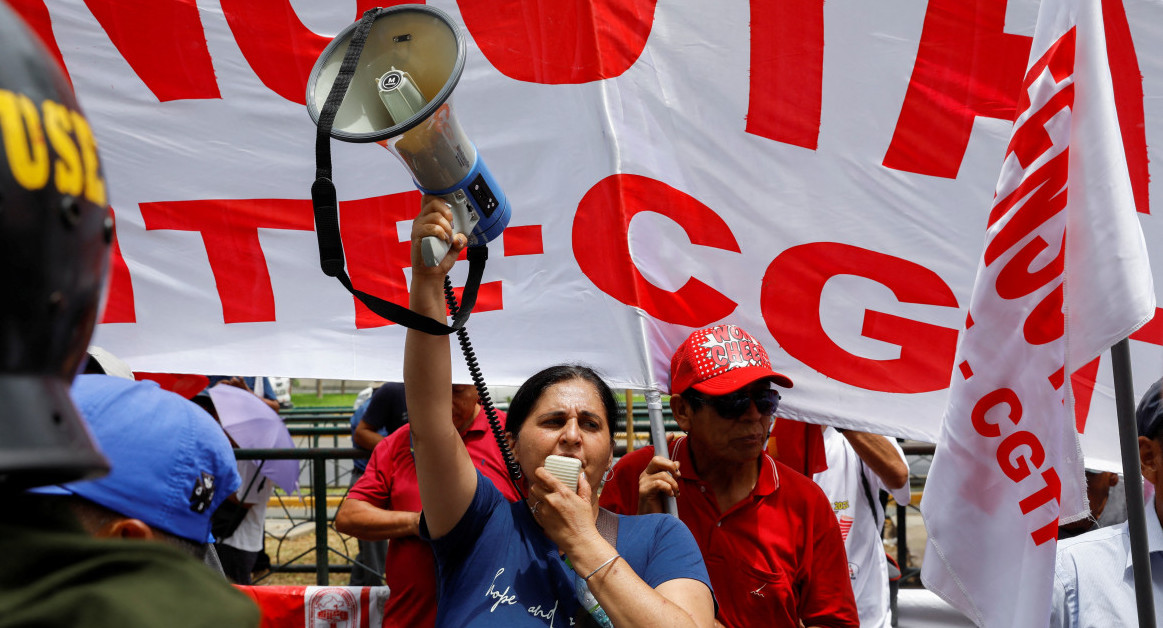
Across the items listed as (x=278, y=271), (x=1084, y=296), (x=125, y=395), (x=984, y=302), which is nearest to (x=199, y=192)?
(x=278, y=271)

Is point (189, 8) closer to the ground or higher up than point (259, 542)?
higher up

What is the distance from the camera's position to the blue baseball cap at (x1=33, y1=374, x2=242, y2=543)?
1.37 meters

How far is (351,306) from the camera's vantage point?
3295mm

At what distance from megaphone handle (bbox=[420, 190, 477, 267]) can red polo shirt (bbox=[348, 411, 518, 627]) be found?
137 centimetres

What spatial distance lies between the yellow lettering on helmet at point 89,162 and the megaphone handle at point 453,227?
1197mm

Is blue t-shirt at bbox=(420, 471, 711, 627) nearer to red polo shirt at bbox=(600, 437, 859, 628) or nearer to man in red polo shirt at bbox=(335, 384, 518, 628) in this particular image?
red polo shirt at bbox=(600, 437, 859, 628)

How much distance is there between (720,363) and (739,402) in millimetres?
141

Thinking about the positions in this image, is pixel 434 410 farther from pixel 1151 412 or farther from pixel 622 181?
pixel 1151 412

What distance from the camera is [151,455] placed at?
1.41 metres

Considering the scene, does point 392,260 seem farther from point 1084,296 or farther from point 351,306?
point 1084,296

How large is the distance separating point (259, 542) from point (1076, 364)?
187 inches

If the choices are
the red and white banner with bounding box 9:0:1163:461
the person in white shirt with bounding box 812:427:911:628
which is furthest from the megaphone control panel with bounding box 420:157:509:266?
the person in white shirt with bounding box 812:427:911:628

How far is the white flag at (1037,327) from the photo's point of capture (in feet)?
7.88

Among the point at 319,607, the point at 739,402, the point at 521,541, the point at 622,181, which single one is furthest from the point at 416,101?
the point at 319,607
